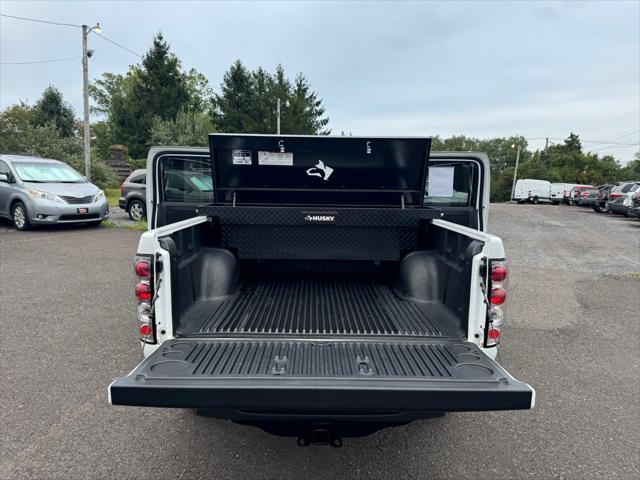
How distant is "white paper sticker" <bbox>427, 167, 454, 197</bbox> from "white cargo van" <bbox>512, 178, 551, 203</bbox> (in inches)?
1470

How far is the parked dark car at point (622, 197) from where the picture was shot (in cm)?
1966

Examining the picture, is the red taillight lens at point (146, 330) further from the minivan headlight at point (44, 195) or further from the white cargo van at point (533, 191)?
the white cargo van at point (533, 191)

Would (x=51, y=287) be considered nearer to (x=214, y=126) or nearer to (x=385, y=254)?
(x=385, y=254)

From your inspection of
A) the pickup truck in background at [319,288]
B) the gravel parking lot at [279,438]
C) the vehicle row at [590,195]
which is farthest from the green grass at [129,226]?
the vehicle row at [590,195]

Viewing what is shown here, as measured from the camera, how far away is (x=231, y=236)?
3842 millimetres

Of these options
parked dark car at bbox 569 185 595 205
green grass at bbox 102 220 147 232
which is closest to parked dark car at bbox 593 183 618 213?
parked dark car at bbox 569 185 595 205

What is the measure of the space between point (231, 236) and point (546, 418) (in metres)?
2.97

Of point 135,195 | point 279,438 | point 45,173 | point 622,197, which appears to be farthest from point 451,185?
point 622,197

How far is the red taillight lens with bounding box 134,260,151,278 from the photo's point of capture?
7.80 feet

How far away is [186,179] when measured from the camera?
4766mm

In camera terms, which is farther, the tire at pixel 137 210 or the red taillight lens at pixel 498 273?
the tire at pixel 137 210

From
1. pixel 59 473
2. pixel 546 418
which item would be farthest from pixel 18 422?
pixel 546 418

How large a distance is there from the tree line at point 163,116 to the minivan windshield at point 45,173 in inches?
413

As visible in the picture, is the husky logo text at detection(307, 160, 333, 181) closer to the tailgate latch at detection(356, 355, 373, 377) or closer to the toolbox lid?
the toolbox lid
